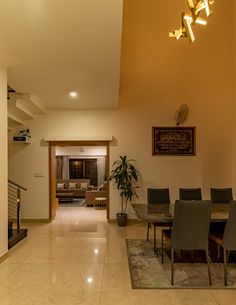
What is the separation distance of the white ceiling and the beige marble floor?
2.86m

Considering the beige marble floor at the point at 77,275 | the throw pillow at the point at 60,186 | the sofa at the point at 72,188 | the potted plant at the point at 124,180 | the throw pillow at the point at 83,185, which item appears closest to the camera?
the beige marble floor at the point at 77,275

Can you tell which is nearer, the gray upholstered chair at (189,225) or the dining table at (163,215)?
the gray upholstered chair at (189,225)

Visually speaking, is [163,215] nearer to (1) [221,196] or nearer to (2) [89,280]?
(2) [89,280]

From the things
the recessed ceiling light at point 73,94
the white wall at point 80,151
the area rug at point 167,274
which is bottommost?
the area rug at point 167,274

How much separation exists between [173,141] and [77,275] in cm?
409

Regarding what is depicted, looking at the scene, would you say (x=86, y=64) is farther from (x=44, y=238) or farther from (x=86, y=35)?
(x=44, y=238)

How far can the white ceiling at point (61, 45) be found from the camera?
2578 mm

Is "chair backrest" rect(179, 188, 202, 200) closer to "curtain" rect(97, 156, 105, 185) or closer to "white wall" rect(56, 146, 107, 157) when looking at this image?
"white wall" rect(56, 146, 107, 157)

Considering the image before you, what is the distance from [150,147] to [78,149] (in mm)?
7036

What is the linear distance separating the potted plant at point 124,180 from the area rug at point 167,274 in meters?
2.11

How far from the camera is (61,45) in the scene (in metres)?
3.29

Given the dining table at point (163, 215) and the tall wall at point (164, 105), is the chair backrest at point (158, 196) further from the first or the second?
the tall wall at point (164, 105)

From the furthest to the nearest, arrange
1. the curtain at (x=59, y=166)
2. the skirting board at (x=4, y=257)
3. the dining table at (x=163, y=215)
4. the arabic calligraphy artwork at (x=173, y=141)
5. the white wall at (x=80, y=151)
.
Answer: the curtain at (x=59, y=166) → the white wall at (x=80, y=151) → the arabic calligraphy artwork at (x=173, y=141) → the skirting board at (x=4, y=257) → the dining table at (x=163, y=215)

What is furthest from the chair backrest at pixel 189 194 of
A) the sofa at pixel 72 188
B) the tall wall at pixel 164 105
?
the sofa at pixel 72 188
